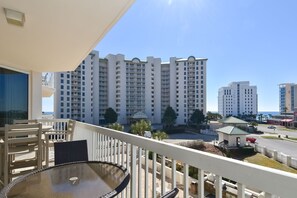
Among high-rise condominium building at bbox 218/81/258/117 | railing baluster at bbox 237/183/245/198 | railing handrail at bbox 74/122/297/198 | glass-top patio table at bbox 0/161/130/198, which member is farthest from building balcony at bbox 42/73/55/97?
high-rise condominium building at bbox 218/81/258/117

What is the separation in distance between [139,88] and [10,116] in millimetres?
41889

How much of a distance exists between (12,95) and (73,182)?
16.4 ft

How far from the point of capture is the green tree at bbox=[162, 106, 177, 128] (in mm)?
43281

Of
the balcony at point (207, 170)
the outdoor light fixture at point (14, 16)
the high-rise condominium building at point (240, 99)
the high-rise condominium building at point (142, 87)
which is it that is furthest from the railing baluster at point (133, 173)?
the high-rise condominium building at point (240, 99)

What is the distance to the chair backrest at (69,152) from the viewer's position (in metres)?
2.22

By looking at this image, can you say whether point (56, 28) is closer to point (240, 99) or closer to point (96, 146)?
point (96, 146)

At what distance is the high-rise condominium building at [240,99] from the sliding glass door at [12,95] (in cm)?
7755

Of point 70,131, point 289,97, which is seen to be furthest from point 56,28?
point 289,97

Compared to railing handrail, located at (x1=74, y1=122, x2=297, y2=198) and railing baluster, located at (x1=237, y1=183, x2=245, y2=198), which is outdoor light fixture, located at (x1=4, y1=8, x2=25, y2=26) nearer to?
railing handrail, located at (x1=74, y1=122, x2=297, y2=198)

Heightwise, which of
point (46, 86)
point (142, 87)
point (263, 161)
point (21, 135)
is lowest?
point (263, 161)

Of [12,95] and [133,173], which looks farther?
[12,95]

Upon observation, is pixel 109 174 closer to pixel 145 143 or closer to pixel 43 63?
pixel 145 143

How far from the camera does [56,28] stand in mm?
3160

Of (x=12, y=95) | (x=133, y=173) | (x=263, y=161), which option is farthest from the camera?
(x=263, y=161)
